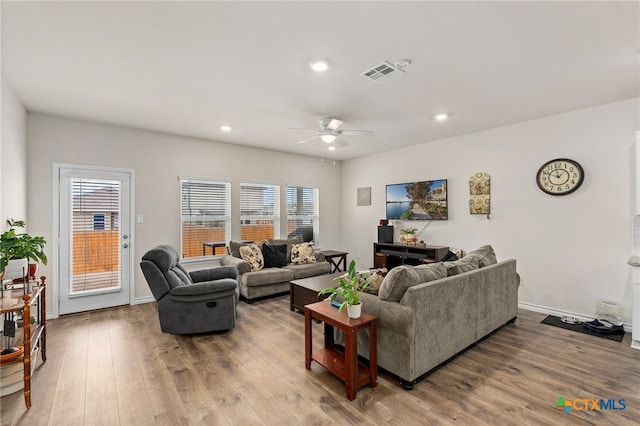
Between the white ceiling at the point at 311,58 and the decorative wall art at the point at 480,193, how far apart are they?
39.5 inches

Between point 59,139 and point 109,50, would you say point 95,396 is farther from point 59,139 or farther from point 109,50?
point 59,139

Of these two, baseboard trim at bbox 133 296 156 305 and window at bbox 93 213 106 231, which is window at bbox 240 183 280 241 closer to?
baseboard trim at bbox 133 296 156 305

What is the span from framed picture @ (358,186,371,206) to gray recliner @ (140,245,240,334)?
13.2ft

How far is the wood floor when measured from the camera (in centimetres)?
204

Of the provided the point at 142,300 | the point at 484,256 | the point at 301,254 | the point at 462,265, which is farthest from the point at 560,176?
the point at 142,300

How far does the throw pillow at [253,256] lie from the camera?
4.96 metres

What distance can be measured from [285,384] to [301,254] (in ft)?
10.7

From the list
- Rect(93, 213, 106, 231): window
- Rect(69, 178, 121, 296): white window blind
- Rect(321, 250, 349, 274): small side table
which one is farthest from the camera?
Rect(321, 250, 349, 274): small side table

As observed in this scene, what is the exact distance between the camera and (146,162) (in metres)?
4.73

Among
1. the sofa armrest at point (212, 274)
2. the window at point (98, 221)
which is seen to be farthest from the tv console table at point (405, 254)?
the window at point (98, 221)

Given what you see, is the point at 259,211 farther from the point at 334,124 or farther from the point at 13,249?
the point at 13,249

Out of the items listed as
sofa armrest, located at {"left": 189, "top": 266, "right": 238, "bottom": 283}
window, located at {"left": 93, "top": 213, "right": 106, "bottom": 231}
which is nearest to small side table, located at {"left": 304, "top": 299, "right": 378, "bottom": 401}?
sofa armrest, located at {"left": 189, "top": 266, "right": 238, "bottom": 283}

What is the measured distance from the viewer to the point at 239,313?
4.16 meters

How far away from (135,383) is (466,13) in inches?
146
